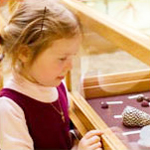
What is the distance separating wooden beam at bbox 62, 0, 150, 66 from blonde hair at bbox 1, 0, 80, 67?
0.03m

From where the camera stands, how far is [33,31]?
2.42 feet

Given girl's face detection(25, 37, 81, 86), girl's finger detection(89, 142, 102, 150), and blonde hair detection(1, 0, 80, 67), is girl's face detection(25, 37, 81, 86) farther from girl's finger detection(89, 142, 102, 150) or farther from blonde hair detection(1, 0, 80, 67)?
girl's finger detection(89, 142, 102, 150)

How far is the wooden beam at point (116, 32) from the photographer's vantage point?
1.61 feet

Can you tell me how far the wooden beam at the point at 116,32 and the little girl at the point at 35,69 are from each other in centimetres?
5

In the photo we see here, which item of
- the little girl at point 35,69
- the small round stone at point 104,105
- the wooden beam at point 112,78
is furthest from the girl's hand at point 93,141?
the wooden beam at point 112,78

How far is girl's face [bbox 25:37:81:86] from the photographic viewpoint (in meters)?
0.74

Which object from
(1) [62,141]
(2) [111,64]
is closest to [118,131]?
(1) [62,141]

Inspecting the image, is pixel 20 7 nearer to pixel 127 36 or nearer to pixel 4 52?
pixel 4 52

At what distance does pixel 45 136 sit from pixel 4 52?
0.67ft

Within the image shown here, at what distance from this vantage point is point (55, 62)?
29.2 inches

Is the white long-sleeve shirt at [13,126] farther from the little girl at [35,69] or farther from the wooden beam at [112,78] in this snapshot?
the wooden beam at [112,78]

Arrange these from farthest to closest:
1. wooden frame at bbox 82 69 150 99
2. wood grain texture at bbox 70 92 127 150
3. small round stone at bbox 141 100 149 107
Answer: wooden frame at bbox 82 69 150 99 → small round stone at bbox 141 100 149 107 → wood grain texture at bbox 70 92 127 150

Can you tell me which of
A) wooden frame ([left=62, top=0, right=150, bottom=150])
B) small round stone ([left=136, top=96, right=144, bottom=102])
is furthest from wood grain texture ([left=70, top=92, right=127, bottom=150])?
small round stone ([left=136, top=96, right=144, bottom=102])

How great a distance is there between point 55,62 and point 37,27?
0.26 ft
